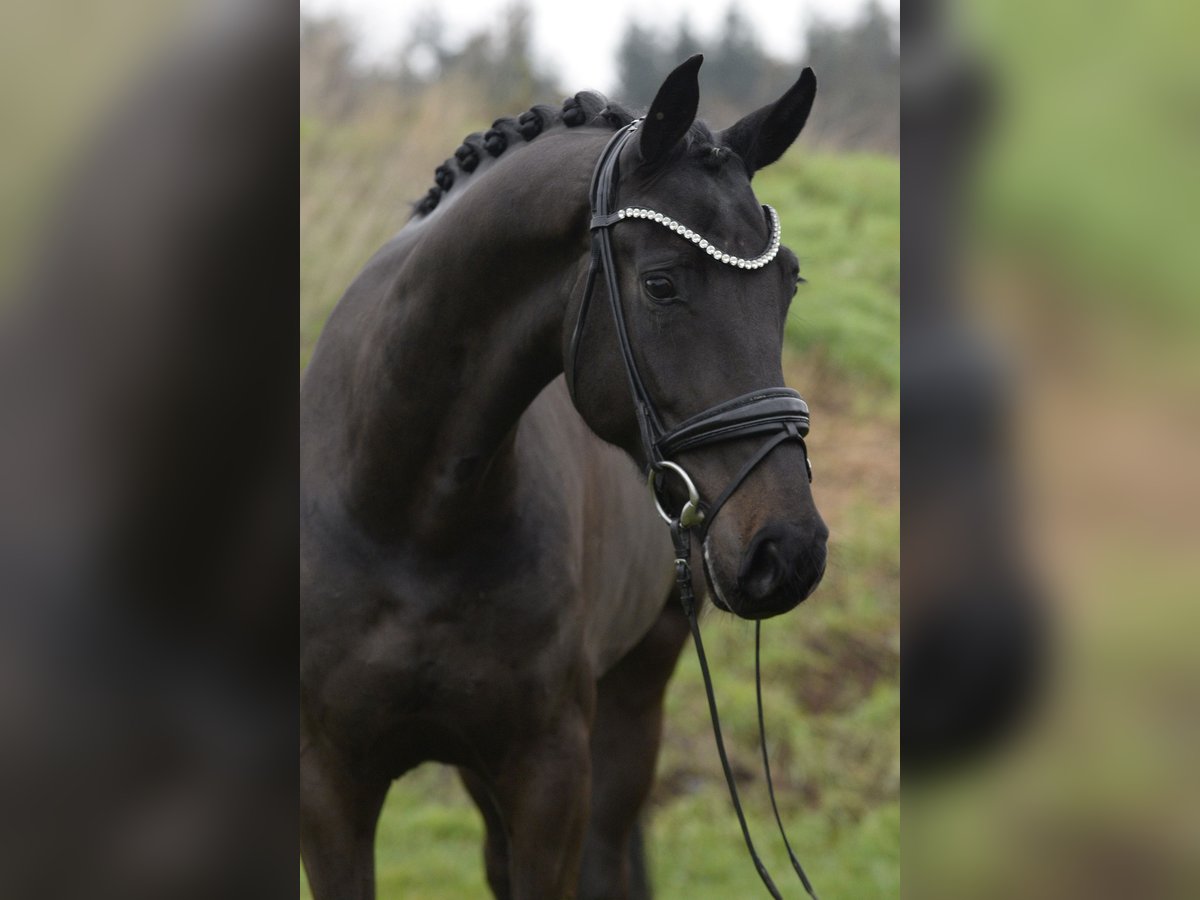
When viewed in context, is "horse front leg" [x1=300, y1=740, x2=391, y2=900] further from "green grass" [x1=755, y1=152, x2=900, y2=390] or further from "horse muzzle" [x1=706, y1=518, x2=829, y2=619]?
"green grass" [x1=755, y1=152, x2=900, y2=390]

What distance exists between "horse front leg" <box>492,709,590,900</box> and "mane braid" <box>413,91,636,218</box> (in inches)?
43.8

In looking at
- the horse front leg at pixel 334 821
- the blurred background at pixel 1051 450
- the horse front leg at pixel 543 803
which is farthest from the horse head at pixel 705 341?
the blurred background at pixel 1051 450

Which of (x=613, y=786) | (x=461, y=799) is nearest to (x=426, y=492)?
(x=613, y=786)

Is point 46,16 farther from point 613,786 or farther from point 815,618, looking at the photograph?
point 815,618

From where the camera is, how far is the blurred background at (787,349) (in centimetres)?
505

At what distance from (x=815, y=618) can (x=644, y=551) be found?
2531 millimetres

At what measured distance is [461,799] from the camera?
5.32m

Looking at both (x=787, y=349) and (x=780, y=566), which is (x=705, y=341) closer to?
(x=780, y=566)

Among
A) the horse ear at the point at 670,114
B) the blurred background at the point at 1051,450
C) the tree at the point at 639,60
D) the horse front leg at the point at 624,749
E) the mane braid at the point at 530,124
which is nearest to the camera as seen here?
the blurred background at the point at 1051,450

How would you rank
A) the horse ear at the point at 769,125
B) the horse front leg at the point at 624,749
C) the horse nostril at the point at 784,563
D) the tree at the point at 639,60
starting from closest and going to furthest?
the horse nostril at the point at 784,563 → the horse ear at the point at 769,125 → the horse front leg at the point at 624,749 → the tree at the point at 639,60

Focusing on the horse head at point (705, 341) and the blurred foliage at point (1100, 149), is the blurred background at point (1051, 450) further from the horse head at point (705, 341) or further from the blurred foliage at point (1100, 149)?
the horse head at point (705, 341)

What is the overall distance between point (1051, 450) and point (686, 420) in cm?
124

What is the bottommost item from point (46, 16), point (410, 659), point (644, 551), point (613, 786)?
point (613, 786)

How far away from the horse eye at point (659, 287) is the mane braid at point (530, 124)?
0.44 metres
